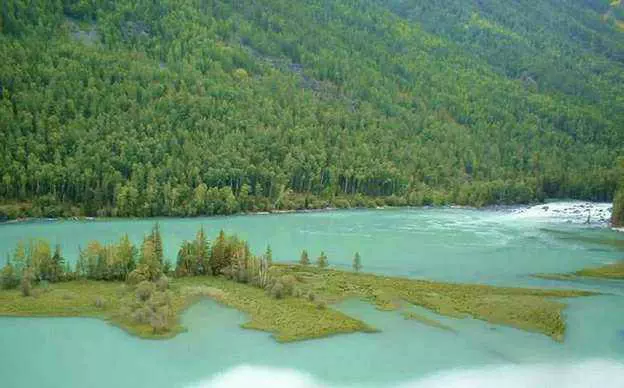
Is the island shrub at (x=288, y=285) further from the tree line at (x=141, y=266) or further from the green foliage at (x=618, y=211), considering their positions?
the green foliage at (x=618, y=211)

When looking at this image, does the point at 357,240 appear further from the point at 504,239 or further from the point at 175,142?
the point at 175,142

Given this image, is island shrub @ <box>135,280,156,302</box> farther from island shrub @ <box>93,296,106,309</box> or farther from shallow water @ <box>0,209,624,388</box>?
shallow water @ <box>0,209,624,388</box>

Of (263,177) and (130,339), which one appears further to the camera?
(263,177)

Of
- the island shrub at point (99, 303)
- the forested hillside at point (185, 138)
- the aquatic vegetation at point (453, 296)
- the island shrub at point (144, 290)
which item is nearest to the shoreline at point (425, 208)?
the forested hillside at point (185, 138)

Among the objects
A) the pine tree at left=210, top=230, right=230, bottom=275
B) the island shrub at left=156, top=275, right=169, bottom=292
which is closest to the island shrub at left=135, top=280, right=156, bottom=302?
the island shrub at left=156, top=275, right=169, bottom=292

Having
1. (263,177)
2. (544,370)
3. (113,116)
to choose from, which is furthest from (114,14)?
(544,370)

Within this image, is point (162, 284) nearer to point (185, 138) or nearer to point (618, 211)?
point (618, 211)

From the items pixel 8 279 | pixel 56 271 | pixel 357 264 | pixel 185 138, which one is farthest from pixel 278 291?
pixel 185 138
